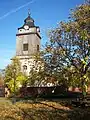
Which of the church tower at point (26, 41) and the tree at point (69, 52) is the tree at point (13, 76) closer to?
the church tower at point (26, 41)

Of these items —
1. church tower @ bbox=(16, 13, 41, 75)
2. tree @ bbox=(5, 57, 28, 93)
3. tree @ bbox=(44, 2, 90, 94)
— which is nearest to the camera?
tree @ bbox=(44, 2, 90, 94)

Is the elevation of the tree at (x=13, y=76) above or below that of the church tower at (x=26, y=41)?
below

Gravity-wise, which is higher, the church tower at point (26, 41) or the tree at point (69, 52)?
the church tower at point (26, 41)

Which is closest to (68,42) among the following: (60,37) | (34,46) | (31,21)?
(60,37)

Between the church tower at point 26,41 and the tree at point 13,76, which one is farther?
the church tower at point 26,41

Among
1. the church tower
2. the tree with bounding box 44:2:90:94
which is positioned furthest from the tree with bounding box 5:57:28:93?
the tree with bounding box 44:2:90:94

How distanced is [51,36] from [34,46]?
120ft

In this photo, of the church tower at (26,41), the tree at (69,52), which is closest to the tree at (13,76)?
the church tower at (26,41)

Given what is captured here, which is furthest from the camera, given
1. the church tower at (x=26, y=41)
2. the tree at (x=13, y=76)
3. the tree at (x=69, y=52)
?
the church tower at (x=26, y=41)

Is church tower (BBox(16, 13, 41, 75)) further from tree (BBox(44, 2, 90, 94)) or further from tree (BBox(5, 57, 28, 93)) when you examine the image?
tree (BBox(44, 2, 90, 94))

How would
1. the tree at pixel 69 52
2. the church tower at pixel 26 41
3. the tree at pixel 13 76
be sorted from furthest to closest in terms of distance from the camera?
the church tower at pixel 26 41, the tree at pixel 13 76, the tree at pixel 69 52

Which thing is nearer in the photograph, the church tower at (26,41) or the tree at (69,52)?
the tree at (69,52)

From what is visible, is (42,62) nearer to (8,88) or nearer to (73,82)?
(73,82)

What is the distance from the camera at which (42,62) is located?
29.8 m
